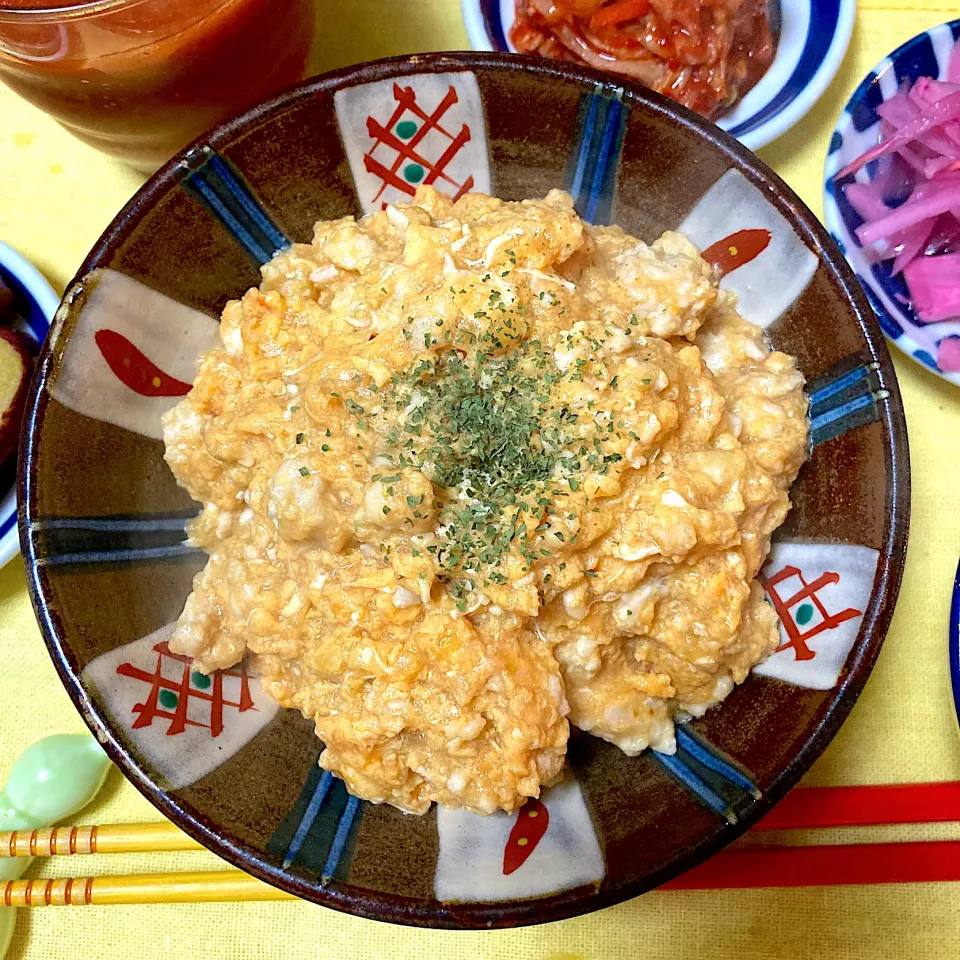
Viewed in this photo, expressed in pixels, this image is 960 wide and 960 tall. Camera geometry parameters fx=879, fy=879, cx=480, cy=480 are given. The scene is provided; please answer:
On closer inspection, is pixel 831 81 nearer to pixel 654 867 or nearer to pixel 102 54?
pixel 102 54

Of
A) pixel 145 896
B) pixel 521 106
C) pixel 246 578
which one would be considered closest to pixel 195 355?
pixel 246 578

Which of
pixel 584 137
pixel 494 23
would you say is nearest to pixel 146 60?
pixel 584 137

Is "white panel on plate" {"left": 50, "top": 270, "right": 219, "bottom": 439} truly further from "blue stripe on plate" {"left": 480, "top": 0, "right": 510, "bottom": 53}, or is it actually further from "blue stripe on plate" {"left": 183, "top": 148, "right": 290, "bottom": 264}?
"blue stripe on plate" {"left": 480, "top": 0, "right": 510, "bottom": 53}

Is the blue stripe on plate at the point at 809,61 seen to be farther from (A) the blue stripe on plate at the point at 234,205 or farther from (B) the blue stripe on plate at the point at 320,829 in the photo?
(B) the blue stripe on plate at the point at 320,829

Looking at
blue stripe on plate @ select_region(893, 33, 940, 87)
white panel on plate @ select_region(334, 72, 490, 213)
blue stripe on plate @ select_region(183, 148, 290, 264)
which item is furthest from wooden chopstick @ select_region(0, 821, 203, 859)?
blue stripe on plate @ select_region(893, 33, 940, 87)

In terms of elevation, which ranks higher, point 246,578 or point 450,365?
point 450,365

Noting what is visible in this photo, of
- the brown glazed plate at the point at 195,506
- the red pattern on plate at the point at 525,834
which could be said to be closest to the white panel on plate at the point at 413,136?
the brown glazed plate at the point at 195,506
